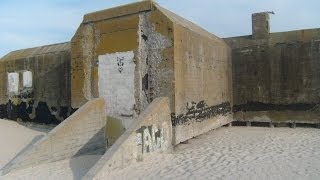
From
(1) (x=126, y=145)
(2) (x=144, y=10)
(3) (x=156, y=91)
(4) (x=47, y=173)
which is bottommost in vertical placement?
(4) (x=47, y=173)

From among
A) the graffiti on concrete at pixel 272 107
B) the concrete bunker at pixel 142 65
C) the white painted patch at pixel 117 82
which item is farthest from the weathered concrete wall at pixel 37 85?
the graffiti on concrete at pixel 272 107

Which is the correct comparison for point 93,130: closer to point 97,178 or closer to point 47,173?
point 47,173

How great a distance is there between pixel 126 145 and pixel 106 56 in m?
3.37

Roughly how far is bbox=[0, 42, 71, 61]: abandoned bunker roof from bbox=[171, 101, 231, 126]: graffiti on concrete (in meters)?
5.32

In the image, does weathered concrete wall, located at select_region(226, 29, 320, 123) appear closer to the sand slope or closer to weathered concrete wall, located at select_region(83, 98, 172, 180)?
weathered concrete wall, located at select_region(83, 98, 172, 180)

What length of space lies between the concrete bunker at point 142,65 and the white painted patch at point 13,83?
479 cm

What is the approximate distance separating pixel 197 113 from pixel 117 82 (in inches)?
86.5

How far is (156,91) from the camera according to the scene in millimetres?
8688

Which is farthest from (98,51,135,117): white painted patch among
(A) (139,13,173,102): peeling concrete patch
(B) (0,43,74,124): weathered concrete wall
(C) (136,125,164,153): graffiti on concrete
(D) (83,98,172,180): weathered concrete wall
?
(B) (0,43,74,124): weathered concrete wall

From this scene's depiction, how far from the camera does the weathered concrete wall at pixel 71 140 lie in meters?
7.43

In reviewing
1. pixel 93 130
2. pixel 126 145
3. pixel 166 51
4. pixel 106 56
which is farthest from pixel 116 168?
pixel 106 56

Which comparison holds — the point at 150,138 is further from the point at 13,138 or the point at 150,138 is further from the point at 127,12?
the point at 13,138

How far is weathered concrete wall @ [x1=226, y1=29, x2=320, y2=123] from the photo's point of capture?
1205cm

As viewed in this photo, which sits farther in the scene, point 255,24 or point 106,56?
point 255,24
